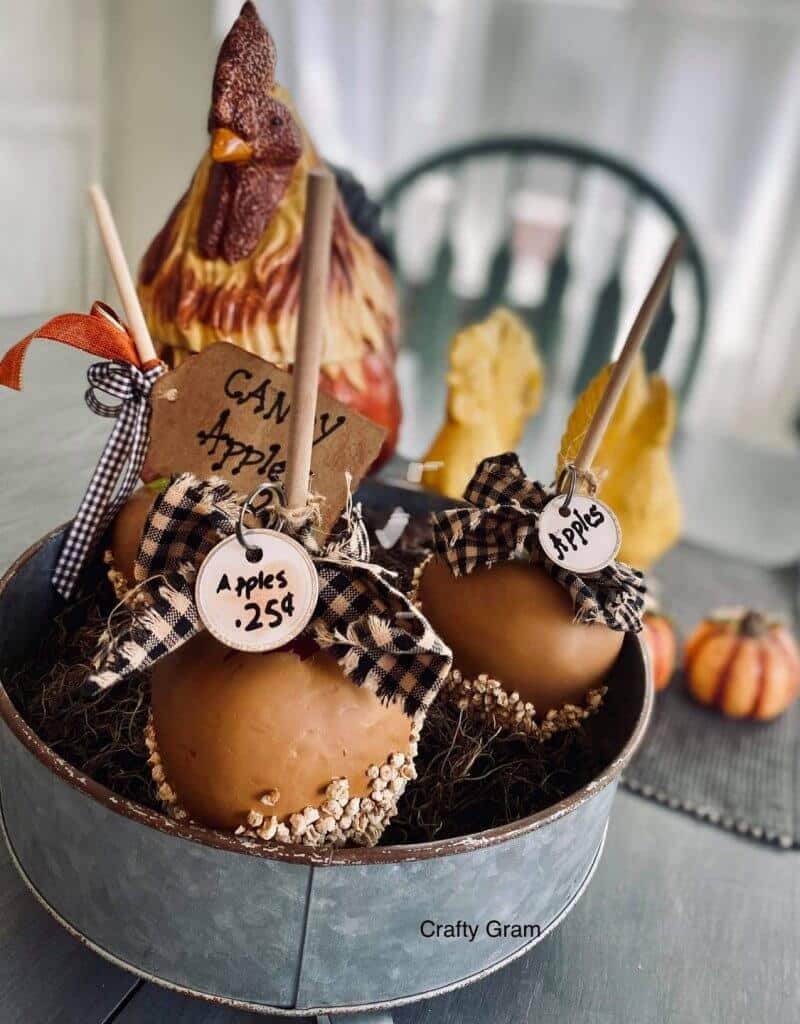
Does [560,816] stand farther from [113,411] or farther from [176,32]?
[176,32]

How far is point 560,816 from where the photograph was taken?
39 cm

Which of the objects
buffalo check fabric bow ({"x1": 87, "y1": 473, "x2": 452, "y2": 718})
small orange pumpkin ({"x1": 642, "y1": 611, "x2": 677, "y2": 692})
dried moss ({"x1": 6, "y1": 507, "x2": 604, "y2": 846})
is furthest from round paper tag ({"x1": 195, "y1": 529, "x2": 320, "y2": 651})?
small orange pumpkin ({"x1": 642, "y1": 611, "x2": 677, "y2": 692})

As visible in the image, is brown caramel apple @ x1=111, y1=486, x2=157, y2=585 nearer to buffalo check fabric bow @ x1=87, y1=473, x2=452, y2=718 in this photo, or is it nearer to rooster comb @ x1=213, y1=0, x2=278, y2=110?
buffalo check fabric bow @ x1=87, y1=473, x2=452, y2=718

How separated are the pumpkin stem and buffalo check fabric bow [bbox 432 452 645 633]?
472 mm

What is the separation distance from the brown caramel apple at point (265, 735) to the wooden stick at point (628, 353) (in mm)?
192

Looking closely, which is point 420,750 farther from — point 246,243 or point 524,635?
point 246,243

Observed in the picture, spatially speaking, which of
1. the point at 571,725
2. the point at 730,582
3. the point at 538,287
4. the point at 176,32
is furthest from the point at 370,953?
the point at 538,287

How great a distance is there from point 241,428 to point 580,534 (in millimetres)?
196

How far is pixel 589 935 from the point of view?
0.54 m

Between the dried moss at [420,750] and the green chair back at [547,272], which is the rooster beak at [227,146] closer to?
the dried moss at [420,750]

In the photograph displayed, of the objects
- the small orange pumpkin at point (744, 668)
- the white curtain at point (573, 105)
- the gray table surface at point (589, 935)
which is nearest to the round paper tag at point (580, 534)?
the gray table surface at point (589, 935)

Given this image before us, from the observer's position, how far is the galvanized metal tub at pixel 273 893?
355 mm

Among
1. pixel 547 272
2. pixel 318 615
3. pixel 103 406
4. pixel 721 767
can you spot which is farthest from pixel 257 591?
pixel 547 272

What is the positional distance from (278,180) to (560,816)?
1.57ft
